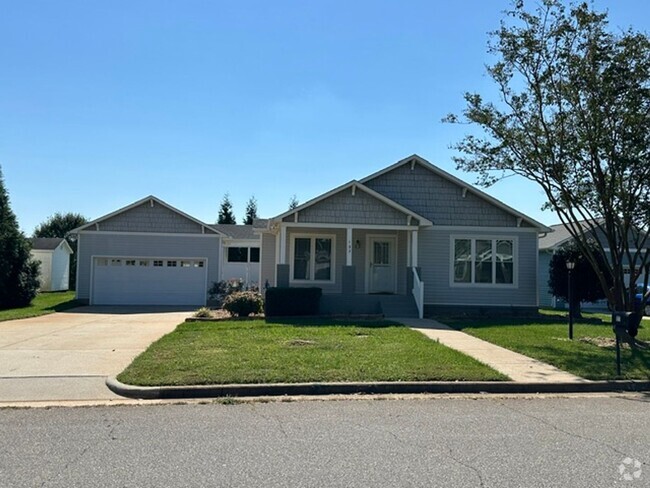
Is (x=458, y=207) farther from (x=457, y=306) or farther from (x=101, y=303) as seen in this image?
(x=101, y=303)

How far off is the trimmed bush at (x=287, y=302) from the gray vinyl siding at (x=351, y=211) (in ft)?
8.12

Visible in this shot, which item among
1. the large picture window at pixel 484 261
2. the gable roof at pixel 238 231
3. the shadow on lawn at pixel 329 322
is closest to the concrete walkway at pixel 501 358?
the shadow on lawn at pixel 329 322

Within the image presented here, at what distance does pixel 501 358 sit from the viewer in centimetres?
1054

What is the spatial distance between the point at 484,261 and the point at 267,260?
348 inches

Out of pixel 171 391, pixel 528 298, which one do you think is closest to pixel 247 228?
pixel 528 298

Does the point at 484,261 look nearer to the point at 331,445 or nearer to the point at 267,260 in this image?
the point at 267,260

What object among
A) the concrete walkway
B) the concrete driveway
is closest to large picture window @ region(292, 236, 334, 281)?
the concrete driveway

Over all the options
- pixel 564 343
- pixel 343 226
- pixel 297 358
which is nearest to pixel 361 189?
pixel 343 226

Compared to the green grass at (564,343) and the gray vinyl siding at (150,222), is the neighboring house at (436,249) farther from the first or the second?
the gray vinyl siding at (150,222)

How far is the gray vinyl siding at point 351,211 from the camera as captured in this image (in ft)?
60.8

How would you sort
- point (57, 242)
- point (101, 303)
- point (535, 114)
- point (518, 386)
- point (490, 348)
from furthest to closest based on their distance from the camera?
point (57, 242) < point (101, 303) < point (535, 114) < point (490, 348) < point (518, 386)

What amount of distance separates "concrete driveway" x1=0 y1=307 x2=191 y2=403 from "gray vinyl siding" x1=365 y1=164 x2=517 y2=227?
361 inches

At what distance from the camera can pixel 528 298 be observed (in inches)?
790

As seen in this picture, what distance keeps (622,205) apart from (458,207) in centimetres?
740
